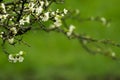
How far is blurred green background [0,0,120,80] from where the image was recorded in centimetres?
1058

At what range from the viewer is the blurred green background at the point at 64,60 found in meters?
10.6

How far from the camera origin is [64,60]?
11180 mm

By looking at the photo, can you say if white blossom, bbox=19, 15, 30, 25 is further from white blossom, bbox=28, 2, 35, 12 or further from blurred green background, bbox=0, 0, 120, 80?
blurred green background, bbox=0, 0, 120, 80

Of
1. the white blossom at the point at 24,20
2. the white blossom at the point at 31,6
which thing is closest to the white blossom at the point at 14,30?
the white blossom at the point at 24,20

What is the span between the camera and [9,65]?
423 inches

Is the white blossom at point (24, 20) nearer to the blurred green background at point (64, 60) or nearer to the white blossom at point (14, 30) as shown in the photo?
the white blossom at point (14, 30)

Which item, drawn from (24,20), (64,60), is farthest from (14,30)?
(64,60)

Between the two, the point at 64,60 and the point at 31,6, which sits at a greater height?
the point at 31,6

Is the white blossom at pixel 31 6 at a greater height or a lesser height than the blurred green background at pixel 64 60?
greater

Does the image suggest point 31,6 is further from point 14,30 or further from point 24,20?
point 14,30

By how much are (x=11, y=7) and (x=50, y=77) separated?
5220mm

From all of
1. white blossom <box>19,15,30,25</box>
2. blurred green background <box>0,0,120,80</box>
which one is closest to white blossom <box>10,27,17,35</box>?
white blossom <box>19,15,30,25</box>

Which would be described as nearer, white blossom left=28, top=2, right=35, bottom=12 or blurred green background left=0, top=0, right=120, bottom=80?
white blossom left=28, top=2, right=35, bottom=12

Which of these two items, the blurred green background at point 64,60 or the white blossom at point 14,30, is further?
the blurred green background at point 64,60
